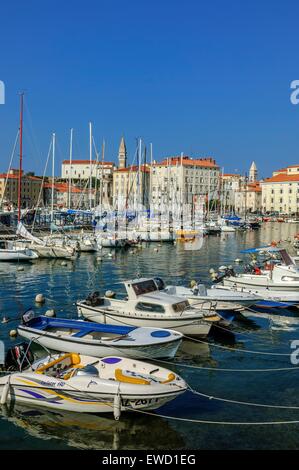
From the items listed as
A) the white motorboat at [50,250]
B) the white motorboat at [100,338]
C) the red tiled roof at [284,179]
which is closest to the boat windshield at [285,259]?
the white motorboat at [100,338]

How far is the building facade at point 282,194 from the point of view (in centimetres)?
17812

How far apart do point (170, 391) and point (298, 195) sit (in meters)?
171

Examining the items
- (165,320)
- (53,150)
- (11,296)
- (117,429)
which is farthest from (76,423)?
(53,150)

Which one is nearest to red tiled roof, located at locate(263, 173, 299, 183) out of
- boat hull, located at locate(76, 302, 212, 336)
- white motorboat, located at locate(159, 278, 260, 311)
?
white motorboat, located at locate(159, 278, 260, 311)

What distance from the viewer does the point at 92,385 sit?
14000 mm

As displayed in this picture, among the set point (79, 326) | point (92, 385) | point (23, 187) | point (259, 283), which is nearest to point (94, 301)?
point (79, 326)

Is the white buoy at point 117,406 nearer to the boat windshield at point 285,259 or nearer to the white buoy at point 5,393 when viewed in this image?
the white buoy at point 5,393

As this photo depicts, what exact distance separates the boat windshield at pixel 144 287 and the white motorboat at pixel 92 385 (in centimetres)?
698

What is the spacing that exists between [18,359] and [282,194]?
573 ft

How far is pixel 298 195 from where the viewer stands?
575 feet

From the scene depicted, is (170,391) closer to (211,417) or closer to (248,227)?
(211,417)

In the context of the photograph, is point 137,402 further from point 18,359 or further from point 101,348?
point 18,359

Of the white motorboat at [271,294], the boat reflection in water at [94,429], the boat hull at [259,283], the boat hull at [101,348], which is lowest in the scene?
the boat reflection in water at [94,429]

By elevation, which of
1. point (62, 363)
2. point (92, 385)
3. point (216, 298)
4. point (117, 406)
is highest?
point (216, 298)
